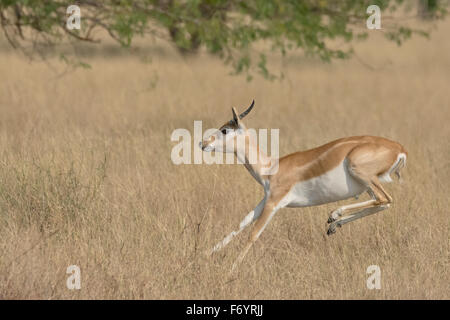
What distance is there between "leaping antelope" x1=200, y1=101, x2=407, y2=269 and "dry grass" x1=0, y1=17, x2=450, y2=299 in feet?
1.13

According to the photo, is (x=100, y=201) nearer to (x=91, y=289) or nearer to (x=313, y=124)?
(x=91, y=289)

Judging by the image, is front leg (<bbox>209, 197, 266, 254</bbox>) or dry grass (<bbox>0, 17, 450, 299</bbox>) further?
front leg (<bbox>209, 197, 266, 254</bbox>)

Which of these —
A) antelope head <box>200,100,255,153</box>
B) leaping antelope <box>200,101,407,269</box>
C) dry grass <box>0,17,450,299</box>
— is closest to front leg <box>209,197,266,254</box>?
leaping antelope <box>200,101,407,269</box>

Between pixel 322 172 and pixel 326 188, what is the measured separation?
102 millimetres

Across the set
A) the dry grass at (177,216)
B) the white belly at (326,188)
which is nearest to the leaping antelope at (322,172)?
the white belly at (326,188)

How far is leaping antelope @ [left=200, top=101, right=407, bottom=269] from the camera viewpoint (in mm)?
4730

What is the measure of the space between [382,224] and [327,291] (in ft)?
4.07

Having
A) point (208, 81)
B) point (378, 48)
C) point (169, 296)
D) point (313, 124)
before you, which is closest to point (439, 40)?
point (378, 48)

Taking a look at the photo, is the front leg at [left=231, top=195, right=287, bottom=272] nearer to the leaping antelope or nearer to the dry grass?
the leaping antelope

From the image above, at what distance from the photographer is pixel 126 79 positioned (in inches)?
534

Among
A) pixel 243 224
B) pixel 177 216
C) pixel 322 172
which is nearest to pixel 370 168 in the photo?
pixel 322 172

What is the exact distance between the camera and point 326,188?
15.6ft

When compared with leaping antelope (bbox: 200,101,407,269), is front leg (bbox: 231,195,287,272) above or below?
below

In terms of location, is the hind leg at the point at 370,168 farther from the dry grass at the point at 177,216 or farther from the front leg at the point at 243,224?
the front leg at the point at 243,224
